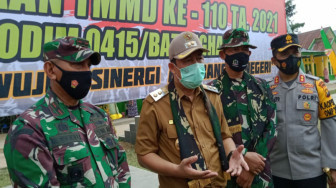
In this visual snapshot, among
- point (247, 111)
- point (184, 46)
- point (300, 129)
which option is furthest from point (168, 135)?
point (300, 129)

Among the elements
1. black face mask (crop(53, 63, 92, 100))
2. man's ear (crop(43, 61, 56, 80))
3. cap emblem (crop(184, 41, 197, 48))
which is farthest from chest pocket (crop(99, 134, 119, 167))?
cap emblem (crop(184, 41, 197, 48))

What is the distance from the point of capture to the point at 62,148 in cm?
136

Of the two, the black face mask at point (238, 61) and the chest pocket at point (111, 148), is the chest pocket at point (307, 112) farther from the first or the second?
the chest pocket at point (111, 148)

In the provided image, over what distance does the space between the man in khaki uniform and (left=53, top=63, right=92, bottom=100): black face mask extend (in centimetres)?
41

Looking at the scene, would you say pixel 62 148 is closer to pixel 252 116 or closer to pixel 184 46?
pixel 184 46

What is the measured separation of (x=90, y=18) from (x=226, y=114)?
5.83 ft

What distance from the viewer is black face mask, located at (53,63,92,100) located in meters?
1.51

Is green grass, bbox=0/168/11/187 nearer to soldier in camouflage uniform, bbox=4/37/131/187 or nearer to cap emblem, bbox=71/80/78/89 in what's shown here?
soldier in camouflage uniform, bbox=4/37/131/187

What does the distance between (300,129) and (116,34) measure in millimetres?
2098

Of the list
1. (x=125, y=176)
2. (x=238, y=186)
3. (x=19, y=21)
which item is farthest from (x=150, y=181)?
(x=19, y=21)

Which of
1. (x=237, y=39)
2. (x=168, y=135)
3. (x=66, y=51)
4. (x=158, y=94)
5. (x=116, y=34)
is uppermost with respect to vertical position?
(x=116, y=34)

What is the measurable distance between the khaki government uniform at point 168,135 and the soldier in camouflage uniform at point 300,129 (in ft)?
2.73

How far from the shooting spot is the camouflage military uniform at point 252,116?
208 centimetres

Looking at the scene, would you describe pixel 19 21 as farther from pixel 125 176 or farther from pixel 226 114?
pixel 226 114
